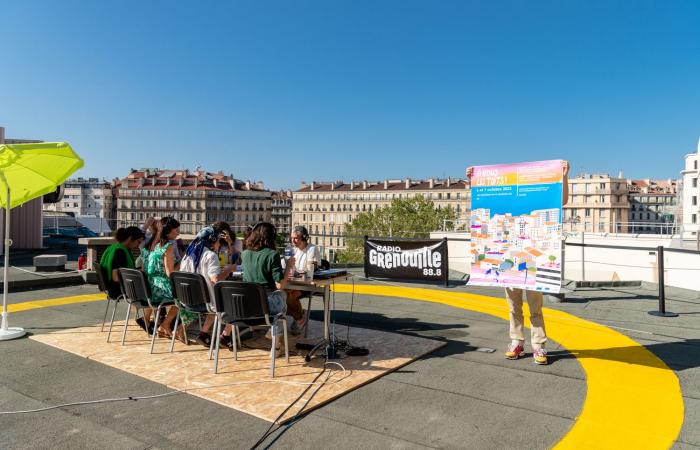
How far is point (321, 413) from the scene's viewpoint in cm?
421

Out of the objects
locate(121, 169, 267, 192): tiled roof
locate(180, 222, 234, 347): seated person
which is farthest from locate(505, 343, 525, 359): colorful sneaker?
locate(121, 169, 267, 192): tiled roof

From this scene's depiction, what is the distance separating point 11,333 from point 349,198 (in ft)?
374

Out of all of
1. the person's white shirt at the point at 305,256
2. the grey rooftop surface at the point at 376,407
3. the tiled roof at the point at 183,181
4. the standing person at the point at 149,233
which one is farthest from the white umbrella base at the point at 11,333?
the tiled roof at the point at 183,181

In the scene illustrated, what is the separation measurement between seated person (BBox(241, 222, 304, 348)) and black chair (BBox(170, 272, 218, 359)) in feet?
1.64

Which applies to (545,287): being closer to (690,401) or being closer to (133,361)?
(690,401)

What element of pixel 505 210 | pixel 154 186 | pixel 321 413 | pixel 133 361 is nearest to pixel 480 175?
pixel 505 210

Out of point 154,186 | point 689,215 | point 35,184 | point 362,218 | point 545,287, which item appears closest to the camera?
point 545,287

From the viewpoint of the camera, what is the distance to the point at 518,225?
5.92 meters

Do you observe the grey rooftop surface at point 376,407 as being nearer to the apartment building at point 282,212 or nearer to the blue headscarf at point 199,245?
Result: the blue headscarf at point 199,245

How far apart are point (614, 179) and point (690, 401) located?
13819 cm

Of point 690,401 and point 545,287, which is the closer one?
point 690,401

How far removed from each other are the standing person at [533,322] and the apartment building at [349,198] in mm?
104419

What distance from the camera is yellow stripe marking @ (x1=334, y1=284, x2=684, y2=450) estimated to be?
3793 millimetres

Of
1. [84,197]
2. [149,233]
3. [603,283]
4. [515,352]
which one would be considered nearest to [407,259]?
[603,283]
